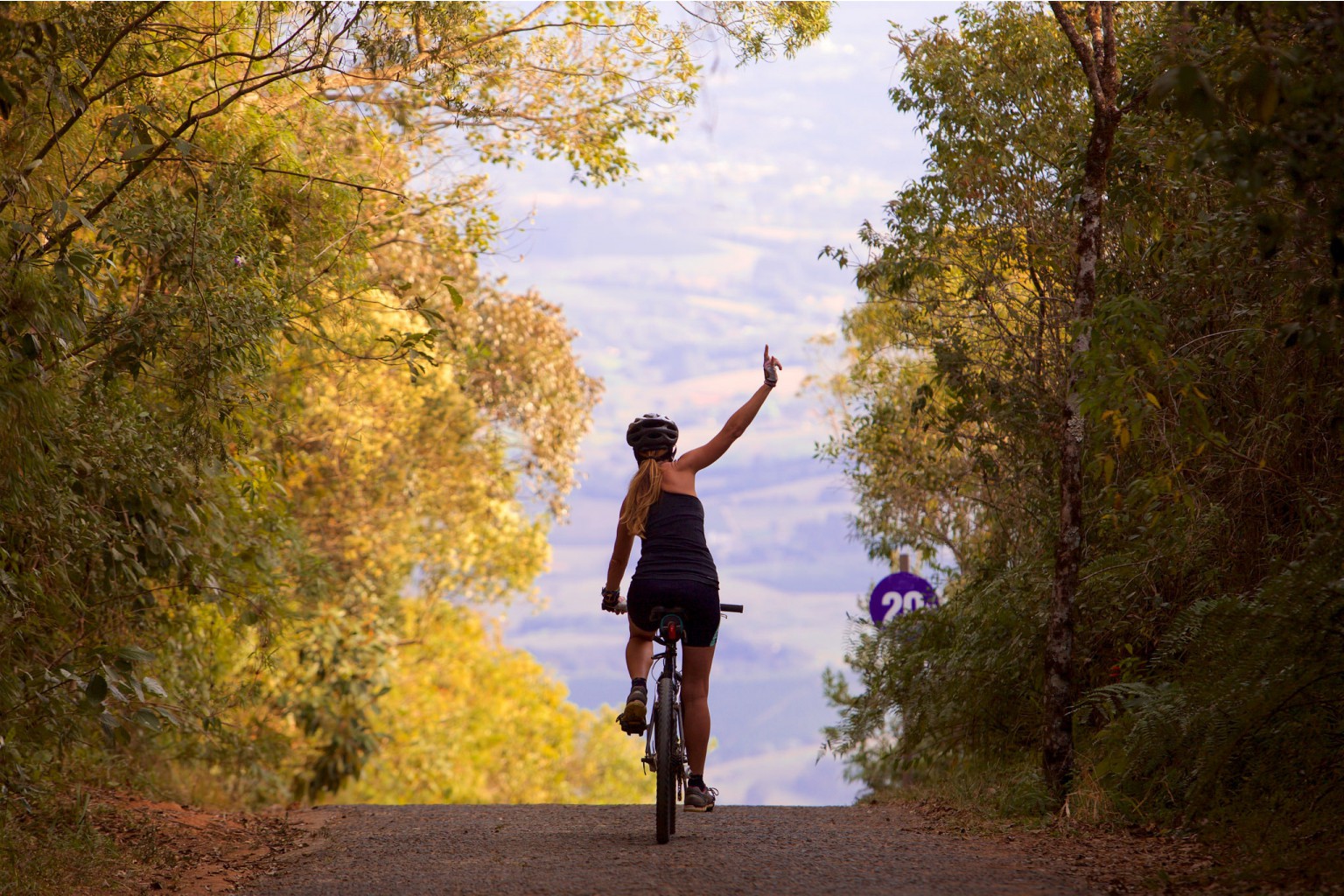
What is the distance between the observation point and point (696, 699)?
7340mm

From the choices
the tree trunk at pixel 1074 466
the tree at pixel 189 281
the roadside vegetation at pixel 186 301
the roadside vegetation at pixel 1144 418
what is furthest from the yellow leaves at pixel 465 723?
the tree trunk at pixel 1074 466

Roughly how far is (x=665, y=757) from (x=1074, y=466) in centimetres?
336

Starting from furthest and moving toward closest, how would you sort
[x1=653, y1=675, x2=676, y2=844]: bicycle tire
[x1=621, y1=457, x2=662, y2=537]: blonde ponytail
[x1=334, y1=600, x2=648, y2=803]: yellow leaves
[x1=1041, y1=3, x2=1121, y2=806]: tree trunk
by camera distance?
[x1=334, y1=600, x2=648, y2=803]: yellow leaves → [x1=1041, y1=3, x2=1121, y2=806]: tree trunk → [x1=621, y1=457, x2=662, y2=537]: blonde ponytail → [x1=653, y1=675, x2=676, y2=844]: bicycle tire

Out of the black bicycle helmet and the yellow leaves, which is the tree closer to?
the black bicycle helmet

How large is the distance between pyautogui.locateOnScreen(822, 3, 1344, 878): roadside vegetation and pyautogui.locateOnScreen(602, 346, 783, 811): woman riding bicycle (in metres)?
2.07

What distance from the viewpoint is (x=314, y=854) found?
310 inches

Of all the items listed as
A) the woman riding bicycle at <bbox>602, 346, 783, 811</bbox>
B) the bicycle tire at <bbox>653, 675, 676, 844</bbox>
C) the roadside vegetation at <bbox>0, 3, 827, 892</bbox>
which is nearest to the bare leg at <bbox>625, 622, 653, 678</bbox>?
the woman riding bicycle at <bbox>602, 346, 783, 811</bbox>

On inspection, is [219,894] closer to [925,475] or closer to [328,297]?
[328,297]

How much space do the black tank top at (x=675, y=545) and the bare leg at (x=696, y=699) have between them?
41 cm

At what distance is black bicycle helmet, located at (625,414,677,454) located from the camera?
758 centimetres

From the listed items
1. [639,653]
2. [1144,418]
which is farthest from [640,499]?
[1144,418]

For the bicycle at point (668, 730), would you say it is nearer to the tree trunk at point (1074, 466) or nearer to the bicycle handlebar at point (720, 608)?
the bicycle handlebar at point (720, 608)

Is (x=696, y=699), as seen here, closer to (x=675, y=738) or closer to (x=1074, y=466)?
(x=675, y=738)

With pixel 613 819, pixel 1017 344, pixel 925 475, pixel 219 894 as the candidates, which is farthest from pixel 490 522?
pixel 219 894
